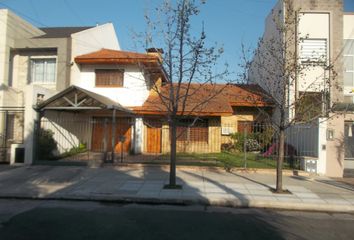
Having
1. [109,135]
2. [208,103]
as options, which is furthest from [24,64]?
[208,103]

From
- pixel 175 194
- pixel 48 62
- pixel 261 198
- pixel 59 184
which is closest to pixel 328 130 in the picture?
pixel 261 198

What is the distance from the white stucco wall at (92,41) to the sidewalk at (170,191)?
8309mm

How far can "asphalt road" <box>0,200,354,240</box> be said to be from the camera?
6816mm

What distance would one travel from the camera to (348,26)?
2158cm

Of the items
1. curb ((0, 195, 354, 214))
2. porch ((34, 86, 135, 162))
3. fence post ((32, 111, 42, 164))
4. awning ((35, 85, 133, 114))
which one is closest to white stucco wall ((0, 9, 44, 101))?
porch ((34, 86, 135, 162))

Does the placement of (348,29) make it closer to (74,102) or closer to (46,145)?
(74,102)

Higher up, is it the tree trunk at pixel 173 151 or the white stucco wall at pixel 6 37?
the white stucco wall at pixel 6 37

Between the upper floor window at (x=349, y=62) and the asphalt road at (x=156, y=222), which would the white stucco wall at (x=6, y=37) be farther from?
the upper floor window at (x=349, y=62)

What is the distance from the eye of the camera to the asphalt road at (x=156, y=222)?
682 cm

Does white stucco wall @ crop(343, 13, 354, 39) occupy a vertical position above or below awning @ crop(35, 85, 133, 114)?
above

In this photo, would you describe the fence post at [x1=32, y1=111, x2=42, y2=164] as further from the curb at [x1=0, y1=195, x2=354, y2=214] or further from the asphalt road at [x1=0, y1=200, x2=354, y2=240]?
the asphalt road at [x1=0, y1=200, x2=354, y2=240]

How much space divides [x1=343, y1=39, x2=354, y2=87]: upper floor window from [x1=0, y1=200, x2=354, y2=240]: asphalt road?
14019mm

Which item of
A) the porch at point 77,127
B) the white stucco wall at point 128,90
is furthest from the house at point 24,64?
the porch at point 77,127

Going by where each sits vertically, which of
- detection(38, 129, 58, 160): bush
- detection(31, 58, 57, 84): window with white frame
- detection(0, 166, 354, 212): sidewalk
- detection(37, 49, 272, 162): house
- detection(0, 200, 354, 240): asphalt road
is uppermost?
detection(31, 58, 57, 84): window with white frame
